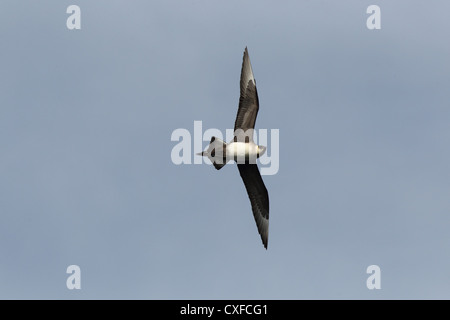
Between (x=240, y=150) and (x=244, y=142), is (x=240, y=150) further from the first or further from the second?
(x=244, y=142)

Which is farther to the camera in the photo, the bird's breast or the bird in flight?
the bird's breast

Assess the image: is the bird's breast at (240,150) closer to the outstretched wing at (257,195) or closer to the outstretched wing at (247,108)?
the outstretched wing at (247,108)

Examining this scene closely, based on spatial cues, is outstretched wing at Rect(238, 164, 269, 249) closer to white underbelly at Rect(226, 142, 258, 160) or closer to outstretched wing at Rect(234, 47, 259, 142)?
white underbelly at Rect(226, 142, 258, 160)

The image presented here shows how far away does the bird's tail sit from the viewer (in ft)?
76.7

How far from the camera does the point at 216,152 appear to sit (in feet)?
77.1

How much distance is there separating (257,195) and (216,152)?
99.9 inches

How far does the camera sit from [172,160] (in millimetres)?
22203

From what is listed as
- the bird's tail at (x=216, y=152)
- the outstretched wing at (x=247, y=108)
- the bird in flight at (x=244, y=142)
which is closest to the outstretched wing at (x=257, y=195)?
the bird in flight at (x=244, y=142)

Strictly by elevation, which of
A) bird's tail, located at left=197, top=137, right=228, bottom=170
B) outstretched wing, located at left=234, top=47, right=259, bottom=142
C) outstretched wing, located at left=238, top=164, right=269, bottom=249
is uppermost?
outstretched wing, located at left=234, top=47, right=259, bottom=142

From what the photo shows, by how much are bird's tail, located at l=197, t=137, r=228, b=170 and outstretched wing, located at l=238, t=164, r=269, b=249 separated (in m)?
0.94

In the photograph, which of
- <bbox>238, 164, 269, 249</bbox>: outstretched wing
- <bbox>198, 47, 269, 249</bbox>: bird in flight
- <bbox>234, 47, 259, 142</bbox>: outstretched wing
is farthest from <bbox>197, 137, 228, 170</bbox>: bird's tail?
<bbox>238, 164, 269, 249</bbox>: outstretched wing

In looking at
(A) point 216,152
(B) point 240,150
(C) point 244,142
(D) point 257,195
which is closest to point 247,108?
(C) point 244,142
